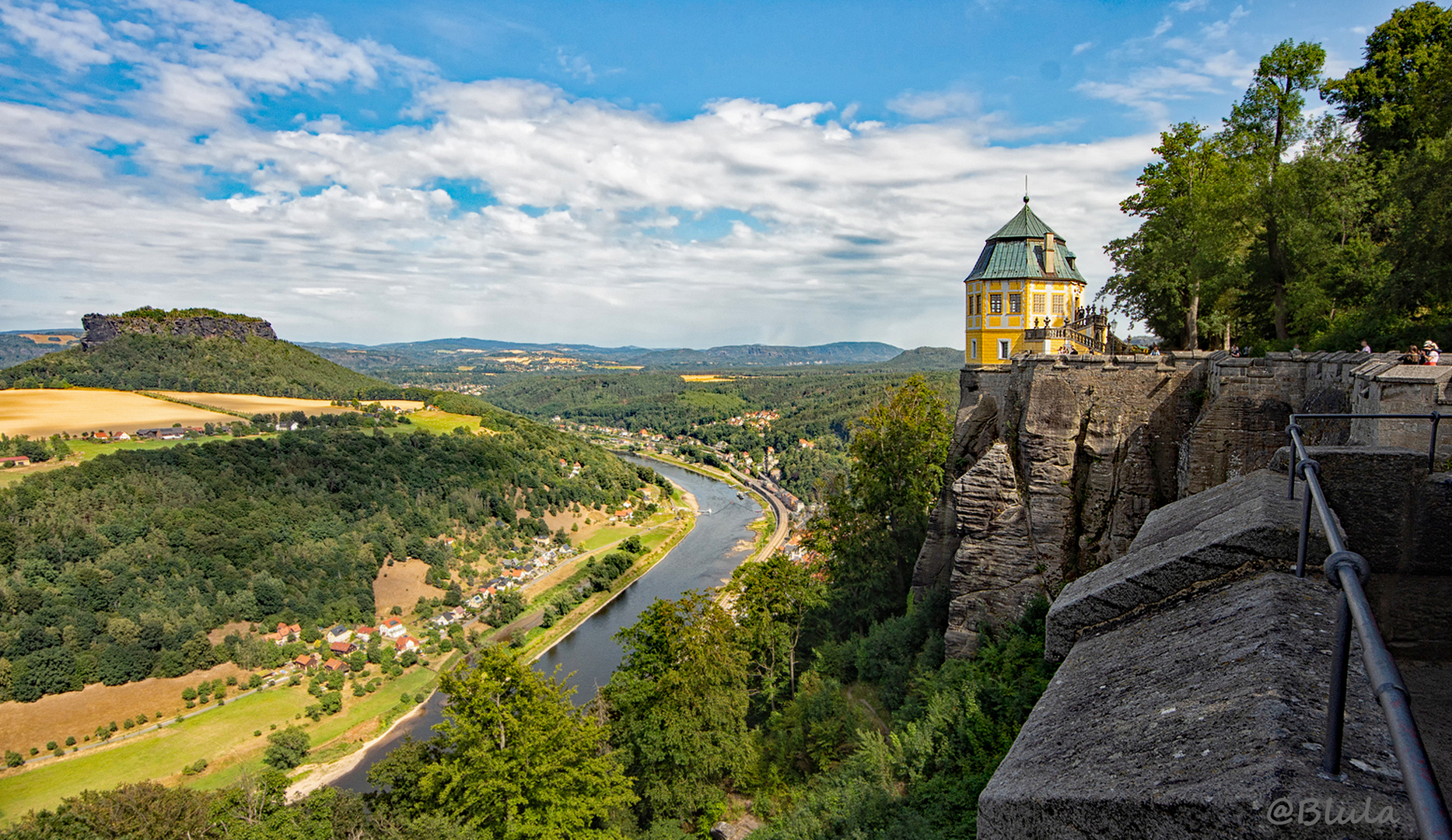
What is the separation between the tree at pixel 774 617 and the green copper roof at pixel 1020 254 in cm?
1309

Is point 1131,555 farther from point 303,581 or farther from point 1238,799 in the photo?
point 303,581

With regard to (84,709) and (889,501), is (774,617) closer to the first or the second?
(889,501)

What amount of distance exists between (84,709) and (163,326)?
112 m

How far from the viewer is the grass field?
35.0 metres

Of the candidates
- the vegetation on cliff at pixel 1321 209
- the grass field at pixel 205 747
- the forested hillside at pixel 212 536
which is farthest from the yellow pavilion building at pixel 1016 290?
the forested hillside at pixel 212 536

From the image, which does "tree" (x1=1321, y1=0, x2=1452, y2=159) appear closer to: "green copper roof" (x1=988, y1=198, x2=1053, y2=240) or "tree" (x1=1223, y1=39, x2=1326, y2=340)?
"tree" (x1=1223, y1=39, x2=1326, y2=340)

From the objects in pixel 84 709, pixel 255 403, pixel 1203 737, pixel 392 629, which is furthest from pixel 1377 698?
pixel 255 403

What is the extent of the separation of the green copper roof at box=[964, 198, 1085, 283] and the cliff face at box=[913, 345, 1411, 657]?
22.4 feet

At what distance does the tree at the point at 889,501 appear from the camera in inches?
940

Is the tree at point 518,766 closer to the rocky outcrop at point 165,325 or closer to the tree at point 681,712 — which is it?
the tree at point 681,712

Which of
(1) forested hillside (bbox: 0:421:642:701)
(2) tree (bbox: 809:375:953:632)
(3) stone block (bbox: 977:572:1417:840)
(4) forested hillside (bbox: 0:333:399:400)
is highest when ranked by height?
(4) forested hillside (bbox: 0:333:399:400)

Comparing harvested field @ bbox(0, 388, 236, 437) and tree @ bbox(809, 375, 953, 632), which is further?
harvested field @ bbox(0, 388, 236, 437)

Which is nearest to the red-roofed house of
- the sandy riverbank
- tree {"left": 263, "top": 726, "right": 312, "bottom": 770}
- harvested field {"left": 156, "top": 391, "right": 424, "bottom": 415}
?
tree {"left": 263, "top": 726, "right": 312, "bottom": 770}

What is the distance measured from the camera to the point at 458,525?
78.8m
